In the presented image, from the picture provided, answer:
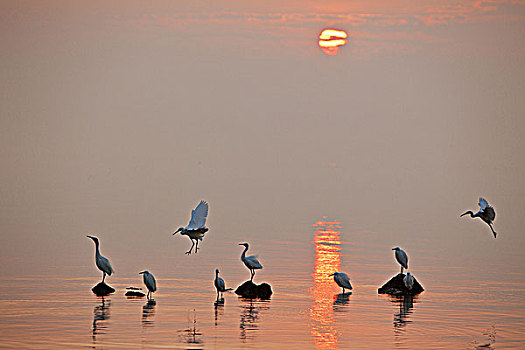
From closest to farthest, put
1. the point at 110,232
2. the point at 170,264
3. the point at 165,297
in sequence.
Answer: the point at 165,297
the point at 170,264
the point at 110,232

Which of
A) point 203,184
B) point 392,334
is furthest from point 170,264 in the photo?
point 203,184

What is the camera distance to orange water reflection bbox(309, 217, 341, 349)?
25797 mm

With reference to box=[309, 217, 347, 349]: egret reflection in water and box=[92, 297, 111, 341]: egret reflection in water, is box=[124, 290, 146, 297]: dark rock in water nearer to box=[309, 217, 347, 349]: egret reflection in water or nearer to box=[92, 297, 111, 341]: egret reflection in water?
box=[92, 297, 111, 341]: egret reflection in water

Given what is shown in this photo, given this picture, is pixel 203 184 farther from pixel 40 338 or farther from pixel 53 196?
pixel 40 338

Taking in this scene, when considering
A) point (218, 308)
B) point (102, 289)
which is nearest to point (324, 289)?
point (218, 308)

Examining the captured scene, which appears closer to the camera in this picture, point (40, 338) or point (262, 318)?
point (40, 338)

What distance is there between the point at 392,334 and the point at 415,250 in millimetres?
24155

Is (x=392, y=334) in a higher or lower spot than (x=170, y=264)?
lower

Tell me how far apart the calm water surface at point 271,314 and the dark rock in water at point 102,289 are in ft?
1.15

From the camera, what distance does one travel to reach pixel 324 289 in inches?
1323

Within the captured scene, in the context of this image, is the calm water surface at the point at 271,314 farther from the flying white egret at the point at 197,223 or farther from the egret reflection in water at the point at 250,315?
the flying white egret at the point at 197,223

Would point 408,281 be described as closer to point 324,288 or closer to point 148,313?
point 324,288

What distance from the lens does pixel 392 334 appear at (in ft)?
85.6

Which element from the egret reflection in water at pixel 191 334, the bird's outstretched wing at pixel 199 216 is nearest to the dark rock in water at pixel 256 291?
the bird's outstretched wing at pixel 199 216
